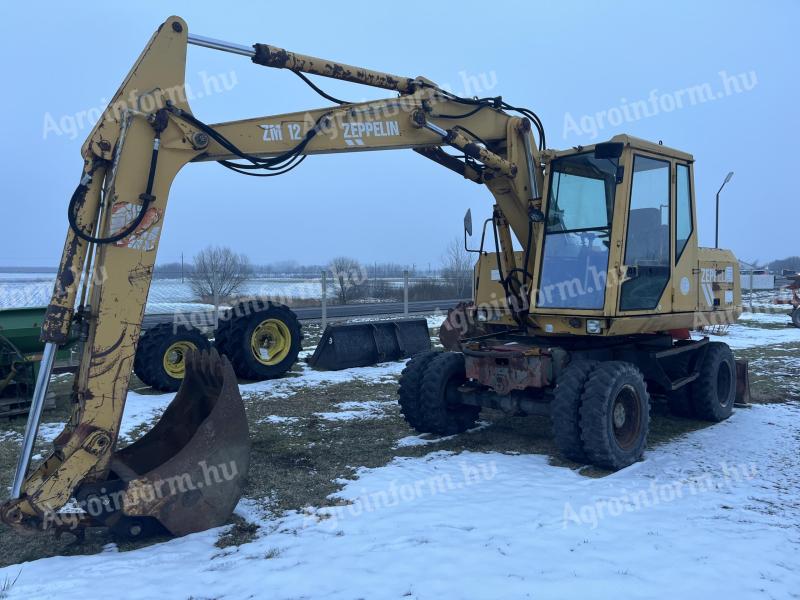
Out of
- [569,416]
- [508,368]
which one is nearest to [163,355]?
[508,368]

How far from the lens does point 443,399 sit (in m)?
6.41

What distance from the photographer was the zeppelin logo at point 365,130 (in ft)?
17.0

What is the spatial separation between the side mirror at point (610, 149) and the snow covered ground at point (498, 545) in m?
2.81

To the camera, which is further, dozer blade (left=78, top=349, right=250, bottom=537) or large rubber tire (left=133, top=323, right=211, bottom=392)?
large rubber tire (left=133, top=323, right=211, bottom=392)

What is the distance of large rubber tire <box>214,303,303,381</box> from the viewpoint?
9633 mm

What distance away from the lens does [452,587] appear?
332cm

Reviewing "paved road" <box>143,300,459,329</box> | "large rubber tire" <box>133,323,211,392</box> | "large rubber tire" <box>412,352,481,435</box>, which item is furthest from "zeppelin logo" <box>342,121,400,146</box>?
"paved road" <box>143,300,459,329</box>

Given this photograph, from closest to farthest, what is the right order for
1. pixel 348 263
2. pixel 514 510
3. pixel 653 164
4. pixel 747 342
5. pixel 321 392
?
pixel 514 510 < pixel 653 164 < pixel 321 392 < pixel 747 342 < pixel 348 263

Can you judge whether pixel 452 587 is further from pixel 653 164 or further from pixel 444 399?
pixel 653 164

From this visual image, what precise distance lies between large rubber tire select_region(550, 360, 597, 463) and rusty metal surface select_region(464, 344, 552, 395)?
0.28 meters

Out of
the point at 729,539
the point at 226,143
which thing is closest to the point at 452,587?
the point at 729,539

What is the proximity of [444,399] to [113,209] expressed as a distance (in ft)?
12.3

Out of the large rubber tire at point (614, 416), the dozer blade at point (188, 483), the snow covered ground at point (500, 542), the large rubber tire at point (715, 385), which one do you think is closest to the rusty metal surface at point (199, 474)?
the dozer blade at point (188, 483)

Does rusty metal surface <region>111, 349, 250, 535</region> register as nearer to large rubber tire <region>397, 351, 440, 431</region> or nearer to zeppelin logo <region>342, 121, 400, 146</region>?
zeppelin logo <region>342, 121, 400, 146</region>
